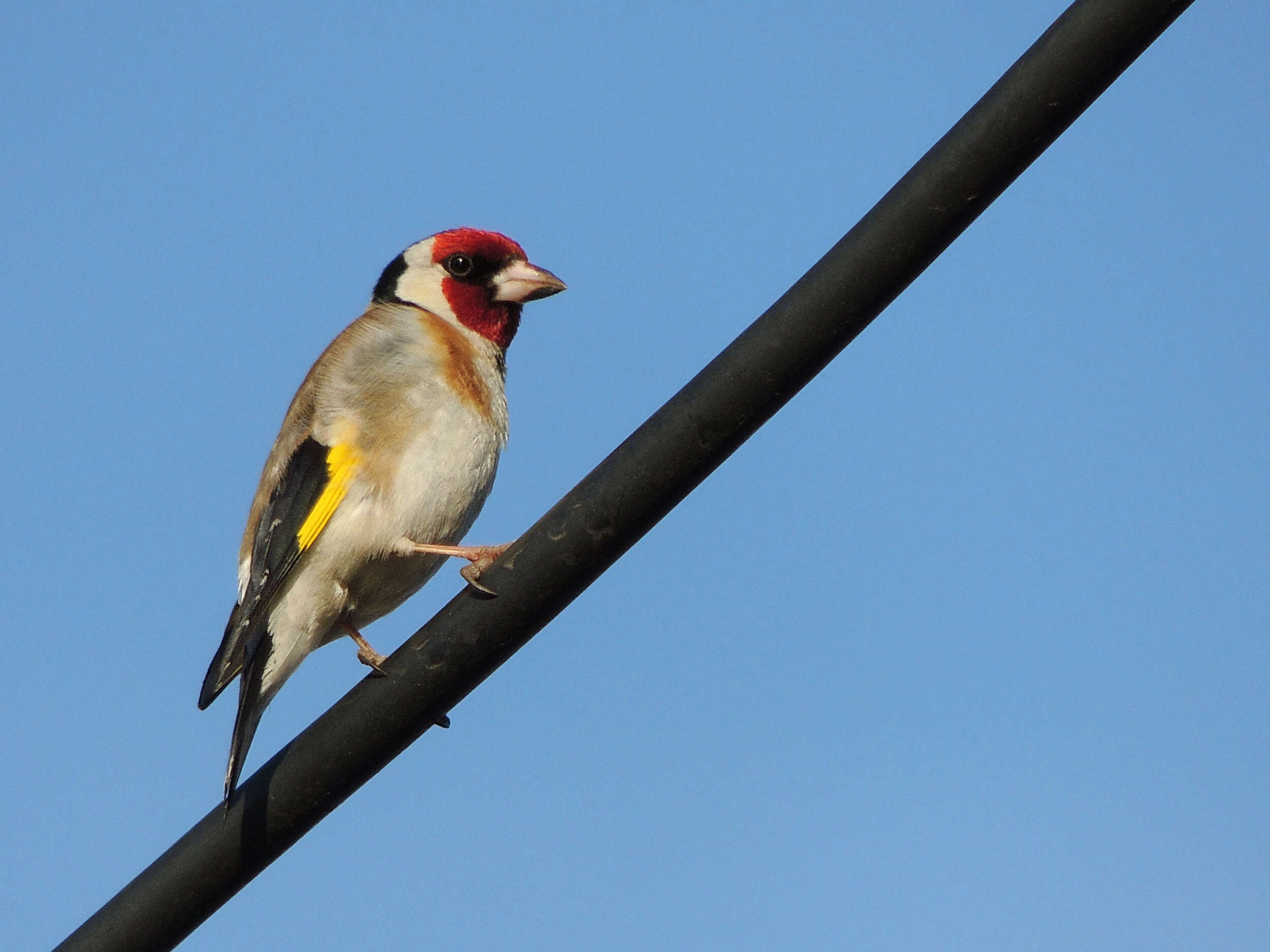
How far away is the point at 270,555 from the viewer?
508 centimetres

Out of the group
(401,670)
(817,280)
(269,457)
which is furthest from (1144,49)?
(269,457)

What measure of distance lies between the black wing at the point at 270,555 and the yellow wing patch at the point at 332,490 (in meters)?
0.01

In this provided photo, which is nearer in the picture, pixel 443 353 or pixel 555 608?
pixel 555 608

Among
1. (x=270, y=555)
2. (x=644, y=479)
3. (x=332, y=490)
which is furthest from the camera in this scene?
(x=332, y=490)

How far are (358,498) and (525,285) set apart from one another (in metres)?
1.82

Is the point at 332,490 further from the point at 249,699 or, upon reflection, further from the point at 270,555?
the point at 249,699

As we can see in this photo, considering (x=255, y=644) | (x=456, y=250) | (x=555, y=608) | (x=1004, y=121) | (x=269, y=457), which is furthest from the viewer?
(x=456, y=250)

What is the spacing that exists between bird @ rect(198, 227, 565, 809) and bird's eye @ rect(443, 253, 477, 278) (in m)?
0.92

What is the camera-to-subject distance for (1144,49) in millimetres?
2652

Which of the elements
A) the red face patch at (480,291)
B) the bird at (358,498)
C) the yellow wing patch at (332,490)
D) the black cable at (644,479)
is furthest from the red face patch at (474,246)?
the black cable at (644,479)

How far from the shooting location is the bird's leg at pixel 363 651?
5.51m

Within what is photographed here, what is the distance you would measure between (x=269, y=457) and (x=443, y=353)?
0.80 meters

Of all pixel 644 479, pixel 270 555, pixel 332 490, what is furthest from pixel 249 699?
pixel 644 479

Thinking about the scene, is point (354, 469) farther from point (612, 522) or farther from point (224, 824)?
point (612, 522)
